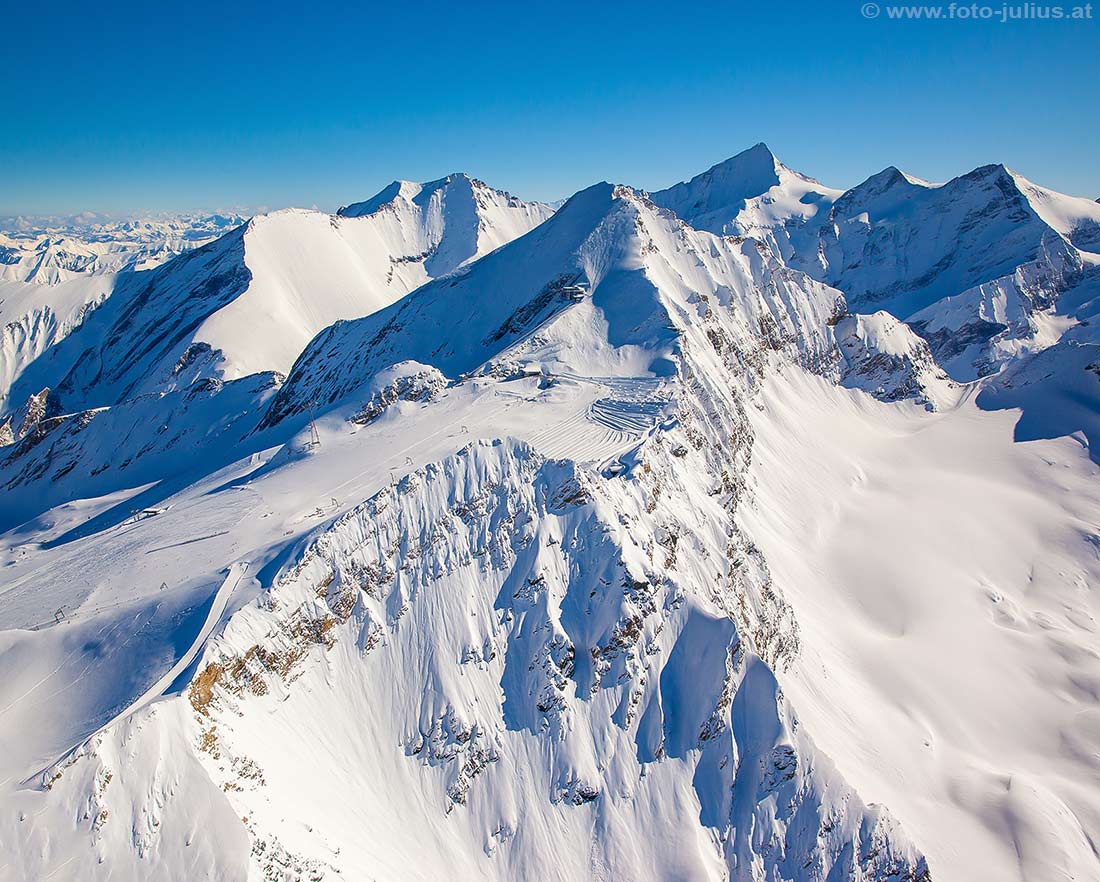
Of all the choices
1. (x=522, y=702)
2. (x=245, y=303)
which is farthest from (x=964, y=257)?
(x=245, y=303)

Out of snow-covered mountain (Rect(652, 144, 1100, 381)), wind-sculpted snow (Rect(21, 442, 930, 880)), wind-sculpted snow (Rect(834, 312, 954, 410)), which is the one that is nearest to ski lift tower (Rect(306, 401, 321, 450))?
wind-sculpted snow (Rect(21, 442, 930, 880))

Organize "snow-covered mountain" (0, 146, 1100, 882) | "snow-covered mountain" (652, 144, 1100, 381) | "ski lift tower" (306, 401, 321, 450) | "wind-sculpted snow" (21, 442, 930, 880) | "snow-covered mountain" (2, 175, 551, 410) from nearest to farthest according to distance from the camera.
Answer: "snow-covered mountain" (0, 146, 1100, 882) → "wind-sculpted snow" (21, 442, 930, 880) → "ski lift tower" (306, 401, 321, 450) → "snow-covered mountain" (2, 175, 551, 410) → "snow-covered mountain" (652, 144, 1100, 381)

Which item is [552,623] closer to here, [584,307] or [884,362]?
[584,307]

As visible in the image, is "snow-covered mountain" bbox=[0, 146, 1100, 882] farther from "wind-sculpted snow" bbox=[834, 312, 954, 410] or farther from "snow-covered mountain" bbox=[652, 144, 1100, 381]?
"snow-covered mountain" bbox=[652, 144, 1100, 381]

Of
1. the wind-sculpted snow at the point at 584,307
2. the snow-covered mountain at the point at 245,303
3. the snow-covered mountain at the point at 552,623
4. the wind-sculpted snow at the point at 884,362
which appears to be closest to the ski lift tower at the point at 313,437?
the snow-covered mountain at the point at 552,623

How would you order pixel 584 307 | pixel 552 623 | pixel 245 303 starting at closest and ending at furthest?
pixel 552 623 < pixel 584 307 < pixel 245 303

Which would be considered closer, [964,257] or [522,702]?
[522,702]

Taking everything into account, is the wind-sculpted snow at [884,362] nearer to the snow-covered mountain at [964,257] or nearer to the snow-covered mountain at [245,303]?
the snow-covered mountain at [964,257]

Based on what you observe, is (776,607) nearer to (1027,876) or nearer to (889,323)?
(1027,876)

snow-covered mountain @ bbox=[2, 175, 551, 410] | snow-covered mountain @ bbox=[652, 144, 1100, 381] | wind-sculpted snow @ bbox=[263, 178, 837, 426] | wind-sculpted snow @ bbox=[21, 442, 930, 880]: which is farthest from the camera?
snow-covered mountain @ bbox=[652, 144, 1100, 381]
